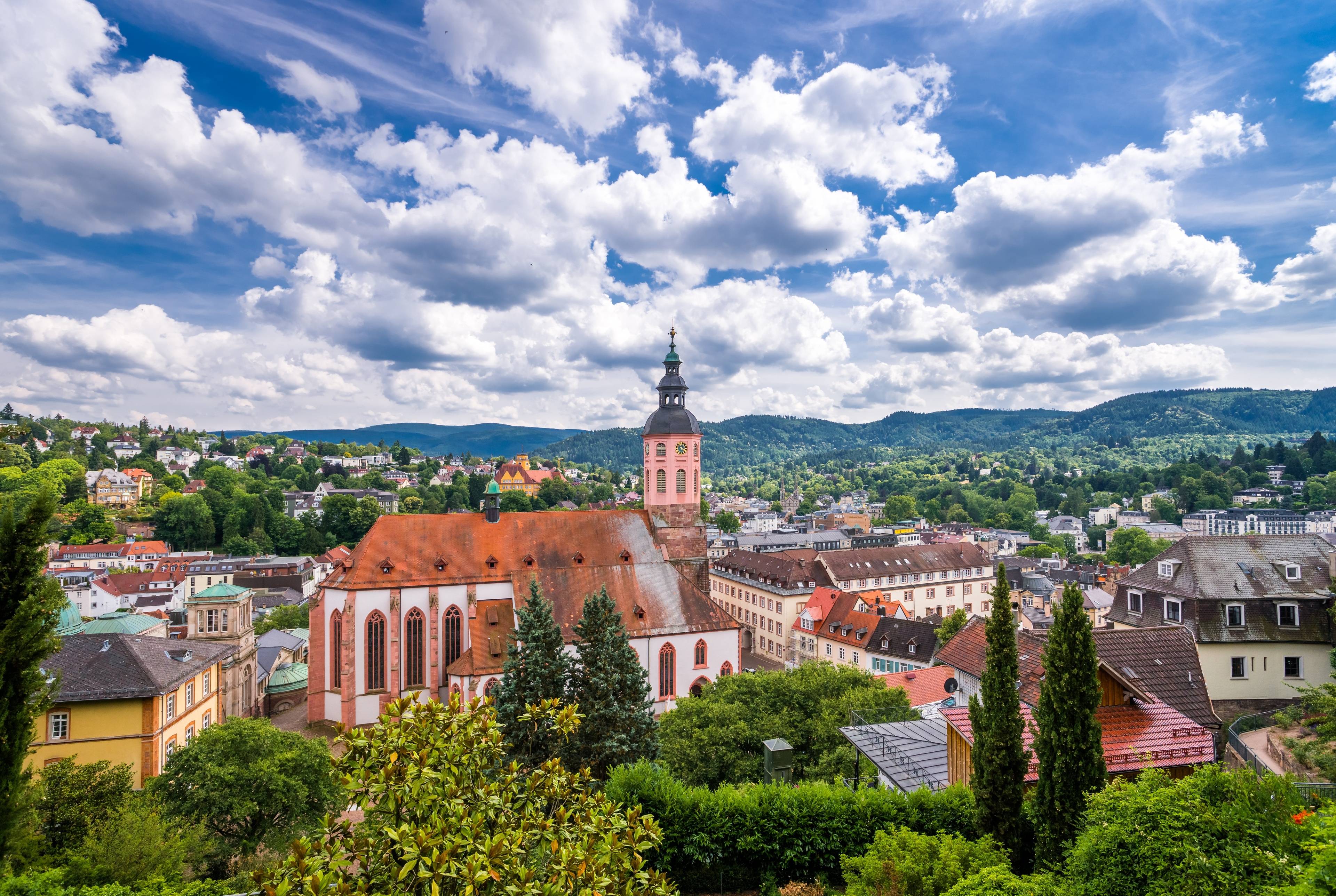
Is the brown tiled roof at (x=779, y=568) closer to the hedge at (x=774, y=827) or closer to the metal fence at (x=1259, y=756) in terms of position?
the metal fence at (x=1259, y=756)

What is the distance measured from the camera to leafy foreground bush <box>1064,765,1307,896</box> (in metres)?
8.19

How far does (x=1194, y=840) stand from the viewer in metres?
8.61

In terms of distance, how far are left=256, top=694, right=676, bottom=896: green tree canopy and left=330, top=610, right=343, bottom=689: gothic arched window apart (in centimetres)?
3155

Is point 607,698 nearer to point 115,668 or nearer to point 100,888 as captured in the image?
point 100,888

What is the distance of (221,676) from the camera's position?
110ft

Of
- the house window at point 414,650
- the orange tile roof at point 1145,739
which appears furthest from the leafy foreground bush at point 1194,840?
the house window at point 414,650

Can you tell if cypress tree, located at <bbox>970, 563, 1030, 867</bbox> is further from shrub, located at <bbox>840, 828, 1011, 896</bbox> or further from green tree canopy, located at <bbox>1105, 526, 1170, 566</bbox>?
green tree canopy, located at <bbox>1105, 526, 1170, 566</bbox>

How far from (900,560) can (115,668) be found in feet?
216

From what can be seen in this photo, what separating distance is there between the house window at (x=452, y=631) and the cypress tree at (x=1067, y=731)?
2944 cm

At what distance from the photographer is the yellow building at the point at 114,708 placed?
23875 mm

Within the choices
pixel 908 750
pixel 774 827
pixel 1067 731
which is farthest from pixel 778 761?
pixel 1067 731

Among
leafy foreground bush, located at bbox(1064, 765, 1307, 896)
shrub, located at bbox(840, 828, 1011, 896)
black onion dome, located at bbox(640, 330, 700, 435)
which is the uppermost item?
black onion dome, located at bbox(640, 330, 700, 435)

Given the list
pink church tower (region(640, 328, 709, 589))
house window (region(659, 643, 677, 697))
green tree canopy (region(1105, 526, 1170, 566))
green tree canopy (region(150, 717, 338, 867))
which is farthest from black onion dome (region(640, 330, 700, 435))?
green tree canopy (region(1105, 526, 1170, 566))

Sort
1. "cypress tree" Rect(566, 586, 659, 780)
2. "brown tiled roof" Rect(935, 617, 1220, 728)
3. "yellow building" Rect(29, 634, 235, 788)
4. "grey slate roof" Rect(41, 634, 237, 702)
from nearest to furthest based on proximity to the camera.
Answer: "brown tiled roof" Rect(935, 617, 1220, 728)
"cypress tree" Rect(566, 586, 659, 780)
"yellow building" Rect(29, 634, 235, 788)
"grey slate roof" Rect(41, 634, 237, 702)
